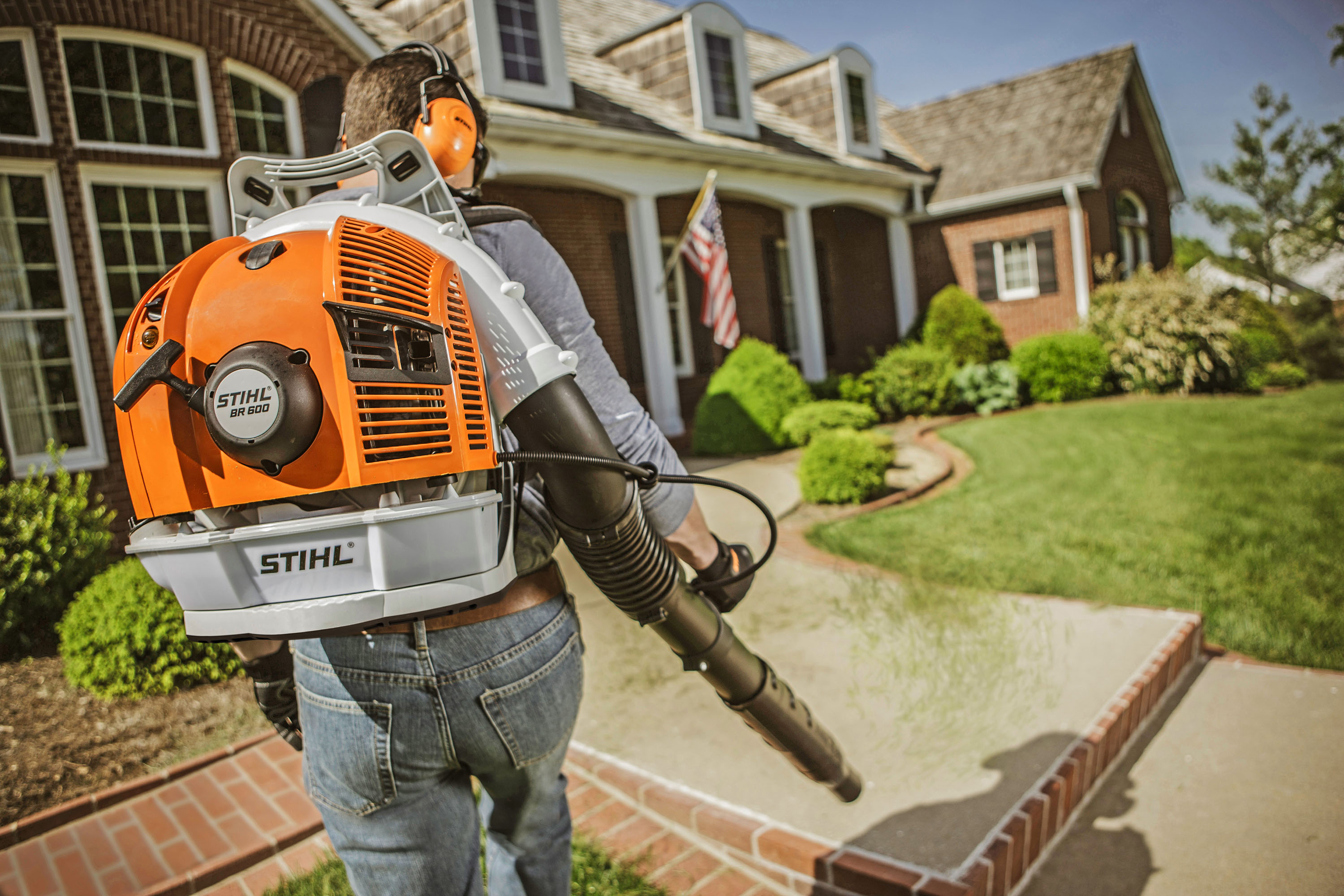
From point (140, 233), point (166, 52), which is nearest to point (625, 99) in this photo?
point (166, 52)

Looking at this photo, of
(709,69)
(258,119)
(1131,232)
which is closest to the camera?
(258,119)

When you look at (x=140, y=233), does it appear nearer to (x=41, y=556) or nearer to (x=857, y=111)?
(x=41, y=556)

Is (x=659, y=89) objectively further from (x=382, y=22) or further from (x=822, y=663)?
(x=822, y=663)

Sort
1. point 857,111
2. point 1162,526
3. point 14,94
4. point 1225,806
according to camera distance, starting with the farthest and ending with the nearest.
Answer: point 857,111, point 1162,526, point 14,94, point 1225,806

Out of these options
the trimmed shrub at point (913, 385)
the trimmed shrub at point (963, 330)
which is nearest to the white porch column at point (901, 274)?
the trimmed shrub at point (963, 330)

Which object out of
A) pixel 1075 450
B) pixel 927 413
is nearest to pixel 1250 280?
pixel 927 413

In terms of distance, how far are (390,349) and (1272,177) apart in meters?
10.9

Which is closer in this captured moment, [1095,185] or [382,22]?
[382,22]

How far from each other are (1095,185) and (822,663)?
13483 mm

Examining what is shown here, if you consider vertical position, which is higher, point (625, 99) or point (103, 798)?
point (625, 99)

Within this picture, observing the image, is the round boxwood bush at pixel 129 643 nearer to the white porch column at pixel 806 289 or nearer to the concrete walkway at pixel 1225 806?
the concrete walkway at pixel 1225 806

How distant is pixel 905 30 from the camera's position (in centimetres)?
720

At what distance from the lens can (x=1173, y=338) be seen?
12711 mm

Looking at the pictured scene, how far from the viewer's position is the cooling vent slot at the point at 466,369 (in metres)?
1.03
